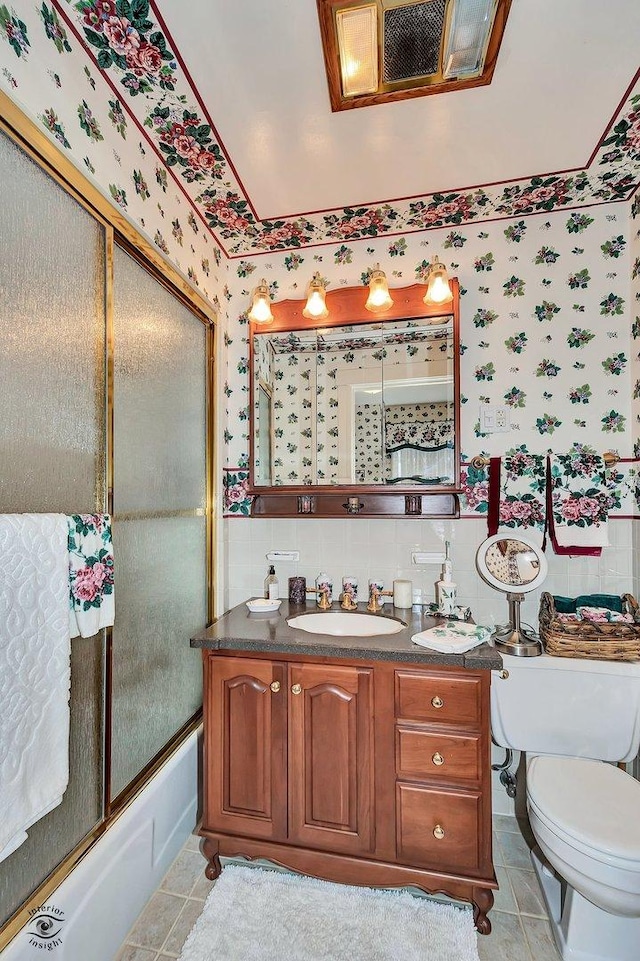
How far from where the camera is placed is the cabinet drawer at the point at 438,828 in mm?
1479

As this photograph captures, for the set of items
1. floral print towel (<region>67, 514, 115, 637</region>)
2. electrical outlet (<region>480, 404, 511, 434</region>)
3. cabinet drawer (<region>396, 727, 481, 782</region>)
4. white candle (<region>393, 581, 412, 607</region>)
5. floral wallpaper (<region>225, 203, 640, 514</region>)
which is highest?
floral wallpaper (<region>225, 203, 640, 514</region>)

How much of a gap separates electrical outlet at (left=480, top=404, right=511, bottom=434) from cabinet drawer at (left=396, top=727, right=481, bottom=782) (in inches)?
47.7

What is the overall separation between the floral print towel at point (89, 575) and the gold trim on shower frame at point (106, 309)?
6.9 inches

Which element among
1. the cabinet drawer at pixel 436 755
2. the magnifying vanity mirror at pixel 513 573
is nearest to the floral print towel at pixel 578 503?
the magnifying vanity mirror at pixel 513 573

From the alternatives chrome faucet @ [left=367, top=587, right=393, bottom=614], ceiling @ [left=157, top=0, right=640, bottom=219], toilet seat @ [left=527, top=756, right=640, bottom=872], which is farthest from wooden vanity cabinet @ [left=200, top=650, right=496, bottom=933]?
ceiling @ [left=157, top=0, right=640, bottom=219]

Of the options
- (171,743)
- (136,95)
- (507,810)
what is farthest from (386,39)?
(507,810)

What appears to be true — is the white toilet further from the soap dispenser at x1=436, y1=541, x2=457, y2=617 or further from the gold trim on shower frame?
the gold trim on shower frame

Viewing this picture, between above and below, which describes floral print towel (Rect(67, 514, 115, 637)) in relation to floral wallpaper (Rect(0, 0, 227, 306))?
below

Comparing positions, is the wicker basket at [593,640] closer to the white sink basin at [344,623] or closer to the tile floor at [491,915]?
the white sink basin at [344,623]

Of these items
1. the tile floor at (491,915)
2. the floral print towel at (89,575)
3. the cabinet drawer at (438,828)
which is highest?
the floral print towel at (89,575)

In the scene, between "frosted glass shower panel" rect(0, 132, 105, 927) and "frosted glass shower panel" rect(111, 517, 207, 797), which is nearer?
"frosted glass shower panel" rect(0, 132, 105, 927)

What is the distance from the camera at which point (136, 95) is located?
1423mm

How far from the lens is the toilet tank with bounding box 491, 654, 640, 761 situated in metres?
1.60

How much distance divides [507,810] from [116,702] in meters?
1.71
